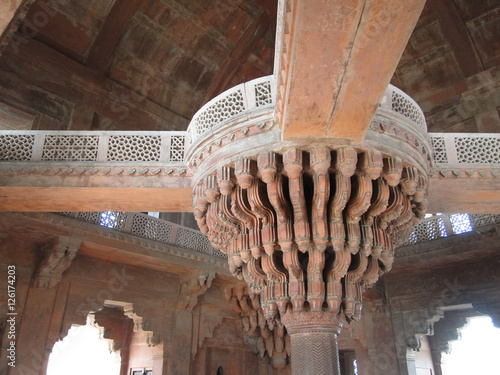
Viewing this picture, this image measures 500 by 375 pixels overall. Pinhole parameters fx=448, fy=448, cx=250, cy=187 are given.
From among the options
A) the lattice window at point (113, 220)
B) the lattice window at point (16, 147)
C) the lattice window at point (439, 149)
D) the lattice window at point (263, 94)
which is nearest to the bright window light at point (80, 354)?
the lattice window at point (113, 220)

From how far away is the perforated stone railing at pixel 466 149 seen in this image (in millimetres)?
5605

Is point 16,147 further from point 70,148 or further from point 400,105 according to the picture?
point 400,105

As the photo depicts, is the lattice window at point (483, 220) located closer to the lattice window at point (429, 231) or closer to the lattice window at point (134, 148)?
the lattice window at point (429, 231)

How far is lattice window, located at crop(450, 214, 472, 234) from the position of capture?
320 inches

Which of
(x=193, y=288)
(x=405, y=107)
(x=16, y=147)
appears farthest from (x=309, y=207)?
(x=193, y=288)

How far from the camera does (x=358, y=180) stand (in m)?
4.61

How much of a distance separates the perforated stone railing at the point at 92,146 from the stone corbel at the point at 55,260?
2.15 meters

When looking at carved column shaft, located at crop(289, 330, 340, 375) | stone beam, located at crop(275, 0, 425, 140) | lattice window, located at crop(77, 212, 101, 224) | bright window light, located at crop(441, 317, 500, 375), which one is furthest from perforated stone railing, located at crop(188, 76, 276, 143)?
bright window light, located at crop(441, 317, 500, 375)

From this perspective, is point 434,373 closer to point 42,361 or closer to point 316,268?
point 316,268

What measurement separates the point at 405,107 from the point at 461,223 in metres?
4.30

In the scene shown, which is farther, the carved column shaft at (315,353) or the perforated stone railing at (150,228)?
the perforated stone railing at (150,228)

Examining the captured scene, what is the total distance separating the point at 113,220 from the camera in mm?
8094

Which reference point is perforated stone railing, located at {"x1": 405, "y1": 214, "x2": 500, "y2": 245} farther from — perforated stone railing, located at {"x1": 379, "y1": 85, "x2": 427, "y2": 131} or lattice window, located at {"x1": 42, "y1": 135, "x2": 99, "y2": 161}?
lattice window, located at {"x1": 42, "y1": 135, "x2": 99, "y2": 161}

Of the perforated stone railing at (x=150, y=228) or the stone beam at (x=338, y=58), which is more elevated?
the perforated stone railing at (x=150, y=228)
